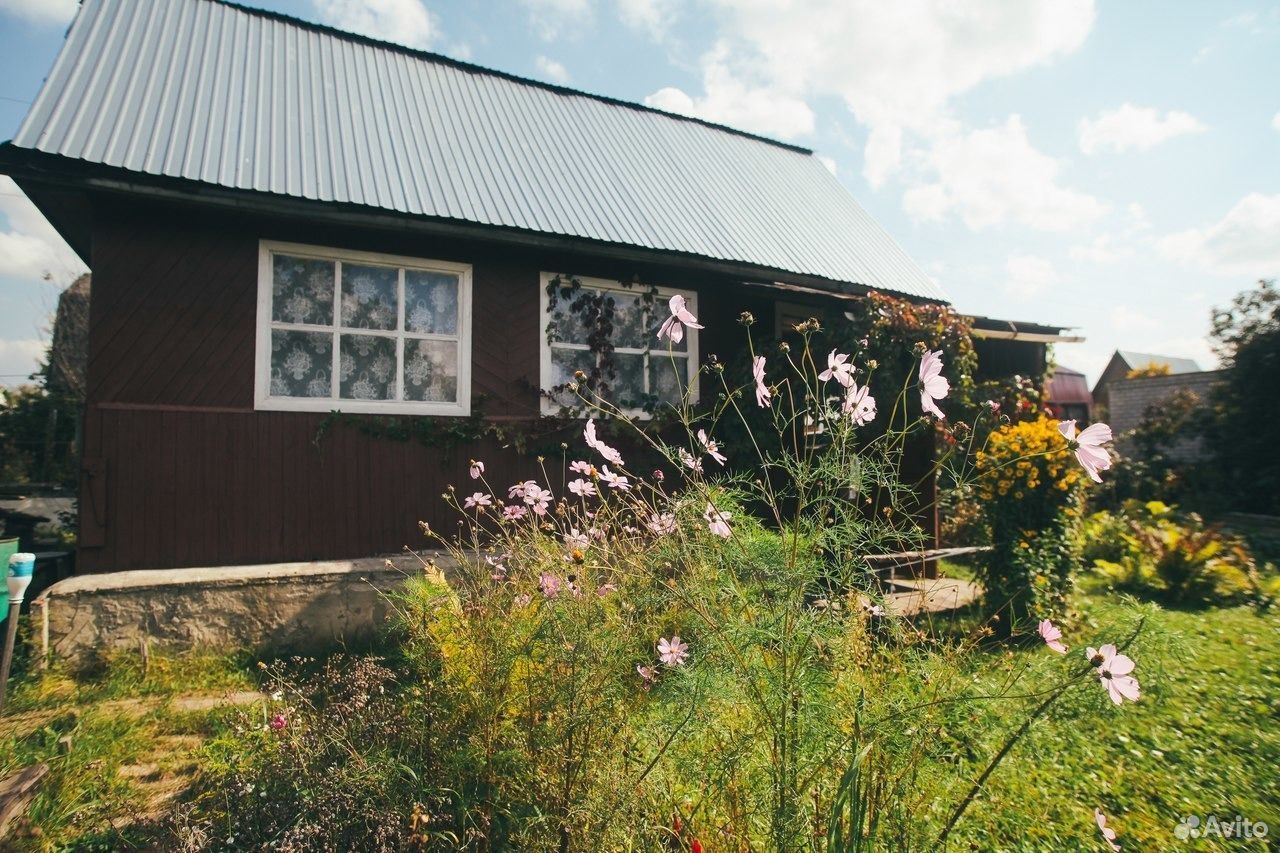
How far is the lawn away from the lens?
9.30 ft

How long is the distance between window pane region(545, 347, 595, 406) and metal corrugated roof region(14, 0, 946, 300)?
1.21 meters

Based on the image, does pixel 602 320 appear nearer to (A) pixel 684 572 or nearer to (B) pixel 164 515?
(B) pixel 164 515

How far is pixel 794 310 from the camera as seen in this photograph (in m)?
8.67

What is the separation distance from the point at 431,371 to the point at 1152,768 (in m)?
5.88

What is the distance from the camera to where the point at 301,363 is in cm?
577

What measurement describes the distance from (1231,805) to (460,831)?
3.68 metres

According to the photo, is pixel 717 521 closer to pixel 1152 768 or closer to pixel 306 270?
pixel 1152 768

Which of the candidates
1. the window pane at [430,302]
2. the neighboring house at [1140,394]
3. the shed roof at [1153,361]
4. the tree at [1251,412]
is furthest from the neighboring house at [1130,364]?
the window pane at [430,302]

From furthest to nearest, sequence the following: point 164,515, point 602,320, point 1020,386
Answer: point 1020,386, point 602,320, point 164,515

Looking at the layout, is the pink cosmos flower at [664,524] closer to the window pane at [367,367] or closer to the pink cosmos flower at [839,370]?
the pink cosmos flower at [839,370]

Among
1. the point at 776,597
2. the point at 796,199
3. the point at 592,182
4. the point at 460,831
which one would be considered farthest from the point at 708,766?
the point at 796,199

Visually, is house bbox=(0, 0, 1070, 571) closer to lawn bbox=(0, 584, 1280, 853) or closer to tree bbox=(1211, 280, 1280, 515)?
lawn bbox=(0, 584, 1280, 853)

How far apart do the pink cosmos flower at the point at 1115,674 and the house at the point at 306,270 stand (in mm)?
5253

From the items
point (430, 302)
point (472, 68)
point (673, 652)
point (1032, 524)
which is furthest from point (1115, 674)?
point (472, 68)
